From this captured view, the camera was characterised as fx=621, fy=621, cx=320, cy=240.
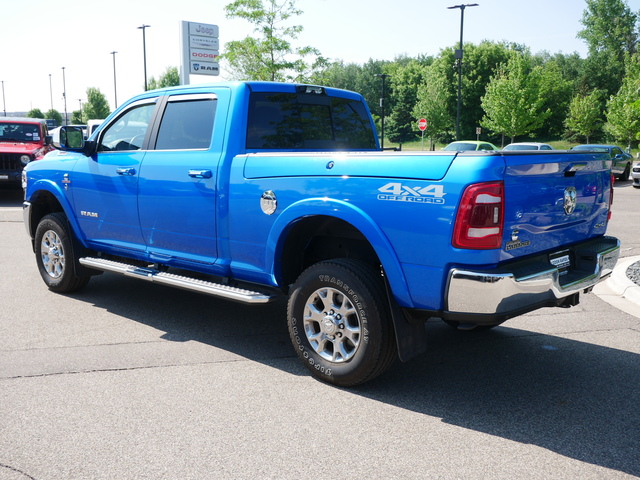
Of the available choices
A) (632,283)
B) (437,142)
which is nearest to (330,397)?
(632,283)

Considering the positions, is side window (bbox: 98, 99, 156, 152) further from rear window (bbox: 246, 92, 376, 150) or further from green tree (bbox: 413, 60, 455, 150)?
green tree (bbox: 413, 60, 455, 150)

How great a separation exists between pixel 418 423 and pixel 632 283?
4.38 meters

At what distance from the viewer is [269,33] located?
82.7 ft

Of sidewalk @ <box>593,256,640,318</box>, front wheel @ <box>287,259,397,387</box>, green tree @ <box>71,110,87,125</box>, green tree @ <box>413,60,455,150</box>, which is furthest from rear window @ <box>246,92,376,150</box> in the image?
green tree @ <box>71,110,87,125</box>

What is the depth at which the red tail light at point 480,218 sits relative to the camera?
3420 millimetres

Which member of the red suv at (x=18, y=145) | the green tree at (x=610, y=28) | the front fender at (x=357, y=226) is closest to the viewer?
the front fender at (x=357, y=226)

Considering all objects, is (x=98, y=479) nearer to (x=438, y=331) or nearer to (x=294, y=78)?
(x=438, y=331)

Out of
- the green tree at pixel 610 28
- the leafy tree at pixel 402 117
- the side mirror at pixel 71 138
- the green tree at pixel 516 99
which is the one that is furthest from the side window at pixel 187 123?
the green tree at pixel 610 28

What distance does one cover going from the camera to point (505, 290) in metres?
3.48

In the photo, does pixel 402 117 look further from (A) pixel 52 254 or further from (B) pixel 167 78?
(A) pixel 52 254

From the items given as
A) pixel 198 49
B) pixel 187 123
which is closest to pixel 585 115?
pixel 198 49

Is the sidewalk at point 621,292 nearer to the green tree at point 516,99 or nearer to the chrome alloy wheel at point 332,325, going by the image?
the chrome alloy wheel at point 332,325

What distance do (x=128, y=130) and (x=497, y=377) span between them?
393 cm

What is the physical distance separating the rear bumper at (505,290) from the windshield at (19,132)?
16.8 meters
